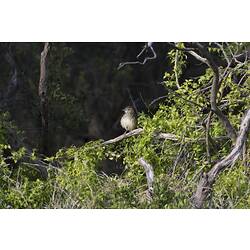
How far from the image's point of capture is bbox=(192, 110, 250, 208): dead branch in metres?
7.91

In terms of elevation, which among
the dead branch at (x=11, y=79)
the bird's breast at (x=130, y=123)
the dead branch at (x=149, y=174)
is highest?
the dead branch at (x=11, y=79)

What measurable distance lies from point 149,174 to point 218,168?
633 millimetres

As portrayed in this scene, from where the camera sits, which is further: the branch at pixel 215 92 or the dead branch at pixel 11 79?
the dead branch at pixel 11 79

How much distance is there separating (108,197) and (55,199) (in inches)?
19.4

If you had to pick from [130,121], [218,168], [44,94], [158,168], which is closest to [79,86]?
[44,94]

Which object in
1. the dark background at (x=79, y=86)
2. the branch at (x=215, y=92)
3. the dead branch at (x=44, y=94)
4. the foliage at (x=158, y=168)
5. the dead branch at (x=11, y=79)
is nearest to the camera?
the branch at (x=215, y=92)

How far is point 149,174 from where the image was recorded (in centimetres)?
838

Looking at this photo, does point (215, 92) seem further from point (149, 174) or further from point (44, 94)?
point (44, 94)

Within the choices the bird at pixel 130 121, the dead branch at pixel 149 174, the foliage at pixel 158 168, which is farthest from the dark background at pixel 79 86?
the dead branch at pixel 149 174

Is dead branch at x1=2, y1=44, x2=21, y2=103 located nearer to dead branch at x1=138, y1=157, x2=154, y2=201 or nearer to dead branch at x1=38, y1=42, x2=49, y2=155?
dead branch at x1=38, y1=42, x2=49, y2=155

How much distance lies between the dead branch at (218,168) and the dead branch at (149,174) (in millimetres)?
359

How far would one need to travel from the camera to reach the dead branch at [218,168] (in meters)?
7.91

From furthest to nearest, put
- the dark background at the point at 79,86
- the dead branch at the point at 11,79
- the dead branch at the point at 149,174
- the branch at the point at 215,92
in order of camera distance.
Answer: the dark background at the point at 79,86 → the dead branch at the point at 11,79 → the dead branch at the point at 149,174 → the branch at the point at 215,92

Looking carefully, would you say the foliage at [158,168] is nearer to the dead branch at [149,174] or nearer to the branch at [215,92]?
the dead branch at [149,174]
